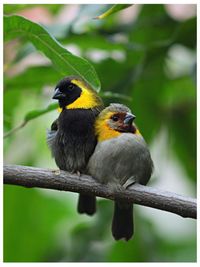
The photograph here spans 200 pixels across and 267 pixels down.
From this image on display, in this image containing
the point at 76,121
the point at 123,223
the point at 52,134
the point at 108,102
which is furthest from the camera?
the point at 108,102

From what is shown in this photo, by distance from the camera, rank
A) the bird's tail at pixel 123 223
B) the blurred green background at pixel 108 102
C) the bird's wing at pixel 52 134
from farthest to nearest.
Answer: the blurred green background at pixel 108 102, the bird's tail at pixel 123 223, the bird's wing at pixel 52 134

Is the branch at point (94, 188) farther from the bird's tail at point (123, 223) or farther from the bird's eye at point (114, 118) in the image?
the bird's tail at point (123, 223)

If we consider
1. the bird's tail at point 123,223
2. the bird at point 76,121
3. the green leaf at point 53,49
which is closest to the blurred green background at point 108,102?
the green leaf at point 53,49

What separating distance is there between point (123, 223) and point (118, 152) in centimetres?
24

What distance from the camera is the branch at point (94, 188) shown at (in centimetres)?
122

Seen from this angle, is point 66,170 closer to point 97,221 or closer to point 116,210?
point 116,210

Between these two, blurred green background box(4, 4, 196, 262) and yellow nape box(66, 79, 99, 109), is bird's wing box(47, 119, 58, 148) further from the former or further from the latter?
blurred green background box(4, 4, 196, 262)

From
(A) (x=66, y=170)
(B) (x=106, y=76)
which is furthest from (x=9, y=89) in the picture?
(A) (x=66, y=170)

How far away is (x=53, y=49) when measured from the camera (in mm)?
1387

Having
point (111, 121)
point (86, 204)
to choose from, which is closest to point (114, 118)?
point (111, 121)

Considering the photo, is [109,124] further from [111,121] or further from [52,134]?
[52,134]

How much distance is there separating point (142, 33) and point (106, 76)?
0.73 feet

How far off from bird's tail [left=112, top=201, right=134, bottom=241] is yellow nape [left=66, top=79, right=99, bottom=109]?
30cm

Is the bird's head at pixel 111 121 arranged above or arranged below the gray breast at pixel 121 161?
above
